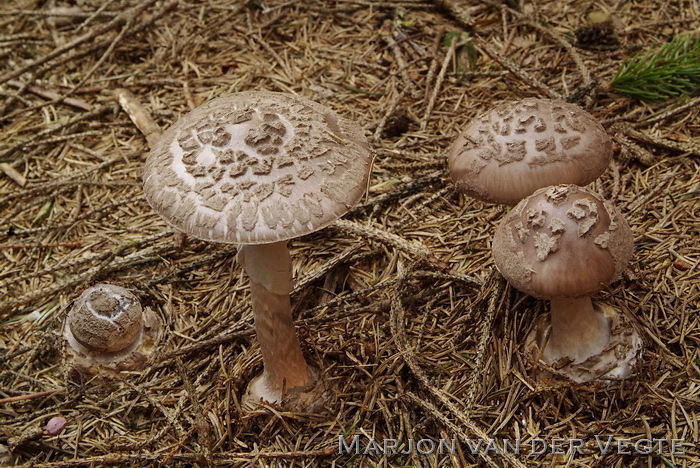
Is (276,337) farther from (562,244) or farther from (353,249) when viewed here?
(562,244)

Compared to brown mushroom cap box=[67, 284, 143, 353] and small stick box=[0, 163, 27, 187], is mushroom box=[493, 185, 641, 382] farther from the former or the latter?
small stick box=[0, 163, 27, 187]

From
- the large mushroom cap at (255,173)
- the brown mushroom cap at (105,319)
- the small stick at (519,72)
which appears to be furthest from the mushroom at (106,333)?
the small stick at (519,72)

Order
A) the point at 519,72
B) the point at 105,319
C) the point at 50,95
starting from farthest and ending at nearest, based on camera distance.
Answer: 1. the point at 50,95
2. the point at 519,72
3. the point at 105,319

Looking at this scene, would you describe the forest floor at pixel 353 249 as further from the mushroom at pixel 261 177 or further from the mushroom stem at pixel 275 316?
the mushroom at pixel 261 177

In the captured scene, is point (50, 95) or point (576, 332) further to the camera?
point (50, 95)

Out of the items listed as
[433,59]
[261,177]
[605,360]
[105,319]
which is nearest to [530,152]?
[605,360]

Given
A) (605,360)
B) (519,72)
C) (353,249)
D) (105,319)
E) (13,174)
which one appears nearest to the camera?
(605,360)

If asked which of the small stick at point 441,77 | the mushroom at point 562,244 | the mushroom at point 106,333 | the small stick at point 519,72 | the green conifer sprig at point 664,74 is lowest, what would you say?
the mushroom at point 106,333
